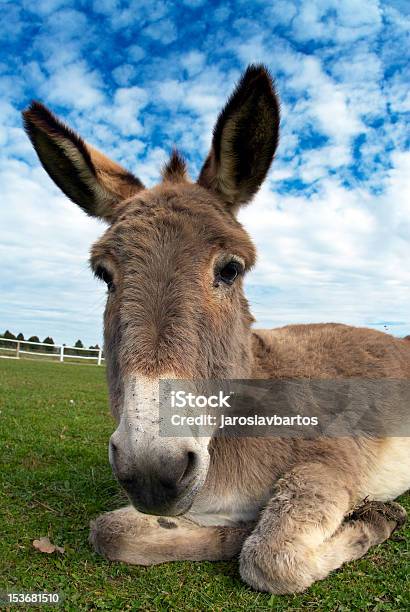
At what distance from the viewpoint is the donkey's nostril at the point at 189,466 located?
2426mm

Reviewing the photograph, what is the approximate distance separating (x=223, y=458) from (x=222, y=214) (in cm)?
182

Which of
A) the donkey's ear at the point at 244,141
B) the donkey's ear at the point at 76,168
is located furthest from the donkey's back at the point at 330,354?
the donkey's ear at the point at 76,168

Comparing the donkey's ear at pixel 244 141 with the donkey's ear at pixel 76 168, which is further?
the donkey's ear at pixel 76 168

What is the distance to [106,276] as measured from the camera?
10.9 ft

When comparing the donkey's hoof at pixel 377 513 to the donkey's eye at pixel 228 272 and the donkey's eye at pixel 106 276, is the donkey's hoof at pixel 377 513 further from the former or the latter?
the donkey's eye at pixel 106 276

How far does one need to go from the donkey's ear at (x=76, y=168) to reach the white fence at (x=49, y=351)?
3315 centimetres

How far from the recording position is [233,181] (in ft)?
12.2

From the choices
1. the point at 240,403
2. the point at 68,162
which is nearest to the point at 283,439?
the point at 240,403

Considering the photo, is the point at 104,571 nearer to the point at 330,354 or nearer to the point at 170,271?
the point at 170,271

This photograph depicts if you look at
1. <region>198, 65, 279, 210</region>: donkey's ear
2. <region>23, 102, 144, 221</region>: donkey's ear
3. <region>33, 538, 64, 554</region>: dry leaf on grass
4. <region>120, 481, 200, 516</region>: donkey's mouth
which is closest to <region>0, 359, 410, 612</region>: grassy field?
<region>33, 538, 64, 554</region>: dry leaf on grass

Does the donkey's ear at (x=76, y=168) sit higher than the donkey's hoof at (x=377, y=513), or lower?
higher

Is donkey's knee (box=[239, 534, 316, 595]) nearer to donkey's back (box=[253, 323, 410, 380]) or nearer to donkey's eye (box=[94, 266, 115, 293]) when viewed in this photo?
donkey's back (box=[253, 323, 410, 380])

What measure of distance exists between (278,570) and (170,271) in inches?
75.4

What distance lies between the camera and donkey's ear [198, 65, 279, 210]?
3.33m
